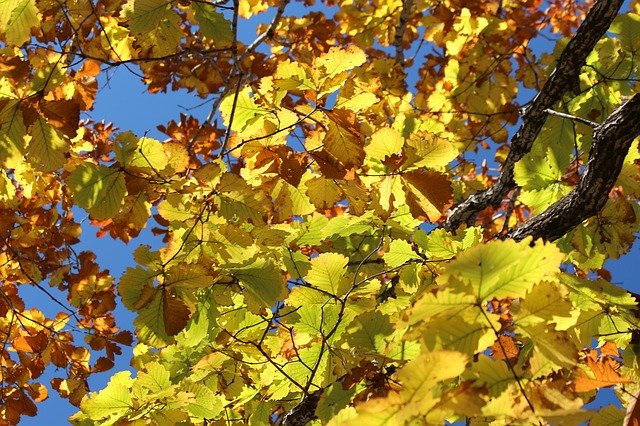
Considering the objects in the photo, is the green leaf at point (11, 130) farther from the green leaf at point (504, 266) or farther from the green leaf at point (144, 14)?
the green leaf at point (504, 266)

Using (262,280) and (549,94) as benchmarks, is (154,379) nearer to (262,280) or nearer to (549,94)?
(262,280)

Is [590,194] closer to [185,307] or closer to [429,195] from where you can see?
[429,195]

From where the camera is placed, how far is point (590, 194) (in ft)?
6.36

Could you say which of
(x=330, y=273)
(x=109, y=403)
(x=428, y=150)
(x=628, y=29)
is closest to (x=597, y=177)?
(x=428, y=150)

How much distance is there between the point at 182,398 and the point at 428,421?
1078mm

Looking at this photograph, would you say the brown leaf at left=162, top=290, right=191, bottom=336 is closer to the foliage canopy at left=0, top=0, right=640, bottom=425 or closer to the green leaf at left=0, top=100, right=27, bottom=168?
the foliage canopy at left=0, top=0, right=640, bottom=425

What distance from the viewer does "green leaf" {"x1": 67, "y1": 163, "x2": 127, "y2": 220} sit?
1.39 metres

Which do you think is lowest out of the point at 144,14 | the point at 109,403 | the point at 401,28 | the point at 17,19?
the point at 109,403

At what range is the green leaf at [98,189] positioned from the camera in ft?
4.58

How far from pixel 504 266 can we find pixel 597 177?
133 cm

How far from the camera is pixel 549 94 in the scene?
2.44 metres

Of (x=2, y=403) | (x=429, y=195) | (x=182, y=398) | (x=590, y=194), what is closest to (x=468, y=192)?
(x=590, y=194)

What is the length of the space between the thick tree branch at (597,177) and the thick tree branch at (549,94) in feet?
1.77

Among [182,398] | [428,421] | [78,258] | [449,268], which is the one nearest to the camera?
[428,421]
